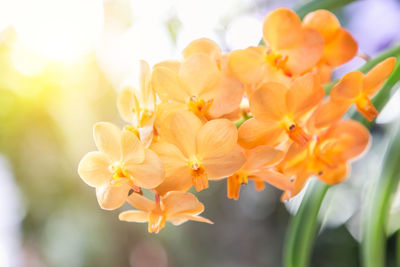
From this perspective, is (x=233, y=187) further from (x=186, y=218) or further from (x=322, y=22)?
(x=322, y=22)

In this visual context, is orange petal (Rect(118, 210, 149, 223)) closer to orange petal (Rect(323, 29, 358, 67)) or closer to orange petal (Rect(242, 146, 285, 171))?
orange petal (Rect(242, 146, 285, 171))

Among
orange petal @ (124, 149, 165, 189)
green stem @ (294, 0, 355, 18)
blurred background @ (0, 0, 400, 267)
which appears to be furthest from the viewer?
blurred background @ (0, 0, 400, 267)

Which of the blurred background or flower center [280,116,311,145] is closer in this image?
flower center [280,116,311,145]

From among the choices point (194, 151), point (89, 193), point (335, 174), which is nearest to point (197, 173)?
point (194, 151)

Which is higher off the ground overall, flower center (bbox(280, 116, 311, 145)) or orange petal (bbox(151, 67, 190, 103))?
orange petal (bbox(151, 67, 190, 103))

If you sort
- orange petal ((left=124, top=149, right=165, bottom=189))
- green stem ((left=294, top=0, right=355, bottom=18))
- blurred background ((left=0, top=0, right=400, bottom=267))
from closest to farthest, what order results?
orange petal ((left=124, top=149, right=165, bottom=189)) → green stem ((left=294, top=0, right=355, bottom=18)) → blurred background ((left=0, top=0, right=400, bottom=267))

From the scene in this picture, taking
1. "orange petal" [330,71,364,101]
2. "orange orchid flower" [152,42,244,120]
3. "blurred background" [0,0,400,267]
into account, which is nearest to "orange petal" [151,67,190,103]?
"orange orchid flower" [152,42,244,120]

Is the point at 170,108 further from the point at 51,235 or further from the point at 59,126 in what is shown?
the point at 51,235
